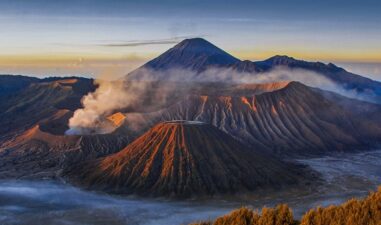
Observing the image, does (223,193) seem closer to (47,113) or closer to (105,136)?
(105,136)

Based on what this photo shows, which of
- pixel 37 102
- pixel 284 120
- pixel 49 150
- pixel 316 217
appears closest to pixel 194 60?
pixel 37 102

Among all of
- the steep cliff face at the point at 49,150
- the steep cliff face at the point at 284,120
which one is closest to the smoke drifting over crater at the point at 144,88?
the steep cliff face at the point at 49,150

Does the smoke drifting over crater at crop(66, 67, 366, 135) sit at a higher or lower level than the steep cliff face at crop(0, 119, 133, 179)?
higher

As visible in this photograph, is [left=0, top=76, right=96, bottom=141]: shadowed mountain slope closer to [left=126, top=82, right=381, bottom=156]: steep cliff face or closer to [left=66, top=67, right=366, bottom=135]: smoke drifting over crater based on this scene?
[left=66, top=67, right=366, bottom=135]: smoke drifting over crater

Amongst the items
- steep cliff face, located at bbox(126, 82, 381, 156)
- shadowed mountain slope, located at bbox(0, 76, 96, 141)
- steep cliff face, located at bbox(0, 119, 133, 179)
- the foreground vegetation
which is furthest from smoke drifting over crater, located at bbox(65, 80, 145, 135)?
the foreground vegetation

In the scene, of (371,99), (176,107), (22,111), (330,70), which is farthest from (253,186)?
(330,70)

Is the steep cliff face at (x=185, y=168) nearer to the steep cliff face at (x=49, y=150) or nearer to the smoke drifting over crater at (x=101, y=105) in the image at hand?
the steep cliff face at (x=49, y=150)
